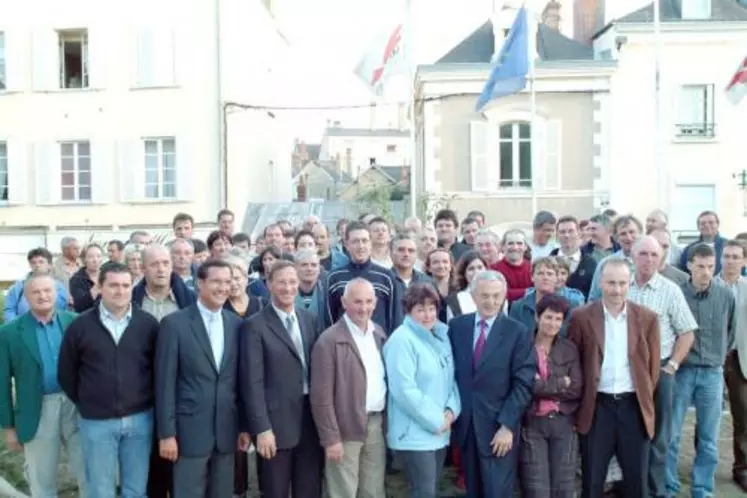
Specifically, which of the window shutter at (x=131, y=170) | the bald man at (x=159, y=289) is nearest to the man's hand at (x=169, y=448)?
the bald man at (x=159, y=289)

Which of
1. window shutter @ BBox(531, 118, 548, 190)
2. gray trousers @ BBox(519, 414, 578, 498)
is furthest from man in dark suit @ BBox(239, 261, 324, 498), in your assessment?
window shutter @ BBox(531, 118, 548, 190)

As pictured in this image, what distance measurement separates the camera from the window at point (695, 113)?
20781 mm

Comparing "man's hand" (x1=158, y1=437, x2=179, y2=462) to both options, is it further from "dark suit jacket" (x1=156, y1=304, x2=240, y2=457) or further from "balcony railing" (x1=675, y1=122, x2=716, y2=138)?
"balcony railing" (x1=675, y1=122, x2=716, y2=138)

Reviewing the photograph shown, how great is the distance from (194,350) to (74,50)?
1790 centimetres

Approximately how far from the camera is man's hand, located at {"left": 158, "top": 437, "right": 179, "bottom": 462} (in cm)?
495

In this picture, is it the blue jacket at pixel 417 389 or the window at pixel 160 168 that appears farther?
the window at pixel 160 168

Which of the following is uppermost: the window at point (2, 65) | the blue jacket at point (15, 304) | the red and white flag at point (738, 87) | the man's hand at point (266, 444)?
the window at point (2, 65)

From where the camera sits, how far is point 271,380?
5.15 meters

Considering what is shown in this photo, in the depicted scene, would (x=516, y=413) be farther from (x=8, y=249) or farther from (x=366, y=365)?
(x=8, y=249)

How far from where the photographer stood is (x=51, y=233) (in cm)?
1880

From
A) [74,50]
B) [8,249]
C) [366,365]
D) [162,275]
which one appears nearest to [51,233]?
[8,249]

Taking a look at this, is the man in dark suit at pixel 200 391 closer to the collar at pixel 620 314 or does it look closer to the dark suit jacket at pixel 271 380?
the dark suit jacket at pixel 271 380

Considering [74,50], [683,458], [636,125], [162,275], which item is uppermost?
[74,50]

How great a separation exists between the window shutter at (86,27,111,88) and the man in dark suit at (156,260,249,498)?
1659 cm
